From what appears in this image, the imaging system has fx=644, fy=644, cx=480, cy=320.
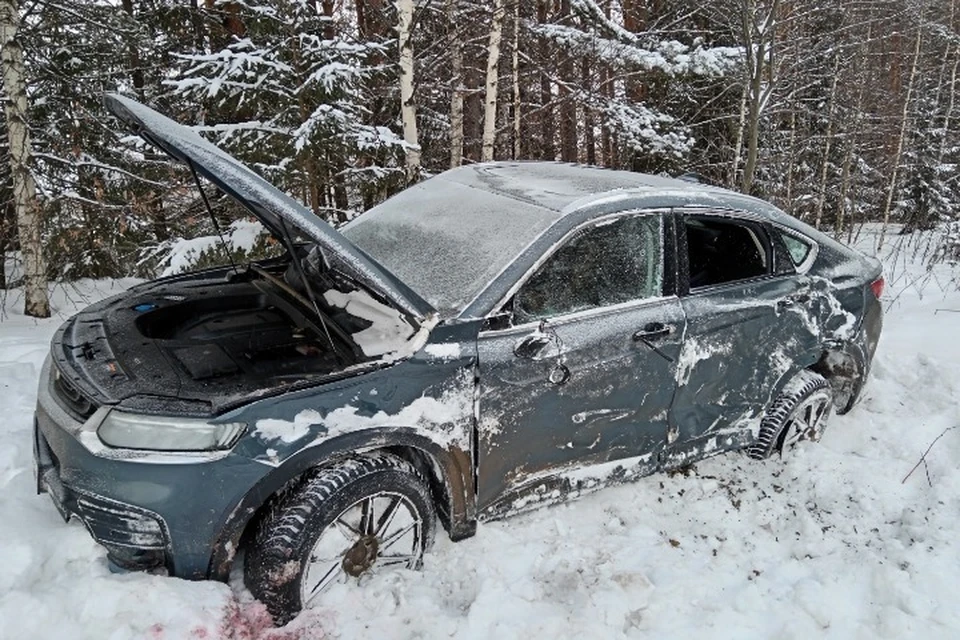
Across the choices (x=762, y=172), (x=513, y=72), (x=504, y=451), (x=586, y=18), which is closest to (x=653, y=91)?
(x=586, y=18)

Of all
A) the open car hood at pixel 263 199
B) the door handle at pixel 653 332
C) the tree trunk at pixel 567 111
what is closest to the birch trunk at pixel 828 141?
the tree trunk at pixel 567 111

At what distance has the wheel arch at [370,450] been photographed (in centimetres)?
236

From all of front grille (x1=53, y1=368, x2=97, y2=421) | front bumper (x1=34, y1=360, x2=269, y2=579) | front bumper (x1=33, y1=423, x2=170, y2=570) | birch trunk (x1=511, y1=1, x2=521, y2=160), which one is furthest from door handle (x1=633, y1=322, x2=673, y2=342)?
birch trunk (x1=511, y1=1, x2=521, y2=160)

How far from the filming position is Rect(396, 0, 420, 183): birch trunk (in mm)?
7375

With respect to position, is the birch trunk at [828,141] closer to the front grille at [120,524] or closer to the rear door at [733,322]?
the rear door at [733,322]

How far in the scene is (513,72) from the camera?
11.1 metres

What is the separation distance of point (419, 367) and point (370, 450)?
39 centimetres

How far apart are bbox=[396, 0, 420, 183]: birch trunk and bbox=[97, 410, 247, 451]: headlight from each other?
17.7 ft

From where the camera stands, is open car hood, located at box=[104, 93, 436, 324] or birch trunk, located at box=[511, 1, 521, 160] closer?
open car hood, located at box=[104, 93, 436, 324]

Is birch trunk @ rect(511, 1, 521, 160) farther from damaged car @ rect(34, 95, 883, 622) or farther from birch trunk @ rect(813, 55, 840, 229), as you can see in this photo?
birch trunk @ rect(813, 55, 840, 229)

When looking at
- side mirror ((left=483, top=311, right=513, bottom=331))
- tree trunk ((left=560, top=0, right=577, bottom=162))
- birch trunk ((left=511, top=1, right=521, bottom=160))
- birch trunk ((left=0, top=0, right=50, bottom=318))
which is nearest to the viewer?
side mirror ((left=483, top=311, right=513, bottom=331))

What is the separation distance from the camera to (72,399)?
2.50m

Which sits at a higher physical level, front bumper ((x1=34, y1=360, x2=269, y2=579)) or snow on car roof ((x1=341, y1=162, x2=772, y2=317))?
snow on car roof ((x1=341, y1=162, x2=772, y2=317))

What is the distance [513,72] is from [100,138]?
6543 millimetres
